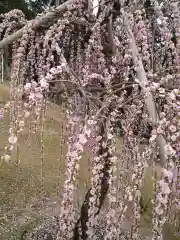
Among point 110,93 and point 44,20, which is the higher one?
point 44,20

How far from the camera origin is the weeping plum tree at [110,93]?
5.86 ft

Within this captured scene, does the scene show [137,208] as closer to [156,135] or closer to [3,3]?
[156,135]

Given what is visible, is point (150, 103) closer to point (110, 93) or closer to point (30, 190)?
point (110, 93)

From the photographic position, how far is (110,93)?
6.64ft

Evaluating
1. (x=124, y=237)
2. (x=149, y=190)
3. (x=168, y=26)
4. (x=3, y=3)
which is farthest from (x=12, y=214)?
(x=3, y=3)

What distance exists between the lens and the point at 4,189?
4.95m

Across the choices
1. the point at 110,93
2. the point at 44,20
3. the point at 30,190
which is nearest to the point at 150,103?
the point at 110,93

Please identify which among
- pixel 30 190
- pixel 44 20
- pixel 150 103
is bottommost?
pixel 30 190

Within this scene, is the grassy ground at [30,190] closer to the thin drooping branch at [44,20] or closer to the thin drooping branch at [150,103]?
the thin drooping branch at [44,20]

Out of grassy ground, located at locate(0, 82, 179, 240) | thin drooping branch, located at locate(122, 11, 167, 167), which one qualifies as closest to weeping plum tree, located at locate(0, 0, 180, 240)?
thin drooping branch, located at locate(122, 11, 167, 167)

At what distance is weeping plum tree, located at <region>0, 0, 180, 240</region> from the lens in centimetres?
179

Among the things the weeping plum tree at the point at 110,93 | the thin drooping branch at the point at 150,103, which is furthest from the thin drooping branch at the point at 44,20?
the thin drooping branch at the point at 150,103

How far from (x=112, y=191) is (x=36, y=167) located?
3.91m

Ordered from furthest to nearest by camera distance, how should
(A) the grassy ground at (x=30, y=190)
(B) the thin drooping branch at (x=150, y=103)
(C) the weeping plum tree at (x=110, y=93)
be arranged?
1. (A) the grassy ground at (x=30, y=190)
2. (C) the weeping plum tree at (x=110, y=93)
3. (B) the thin drooping branch at (x=150, y=103)
